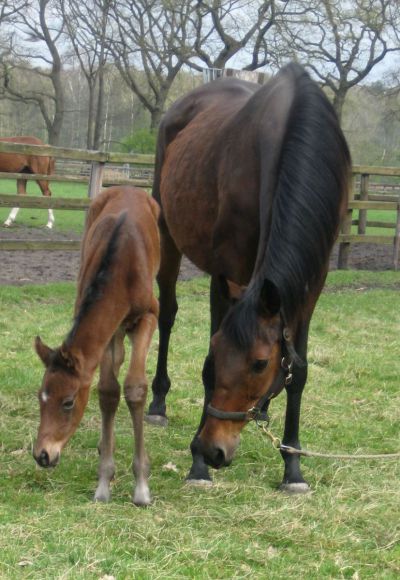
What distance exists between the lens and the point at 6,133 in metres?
41.9

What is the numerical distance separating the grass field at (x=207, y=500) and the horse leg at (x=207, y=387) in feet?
0.25

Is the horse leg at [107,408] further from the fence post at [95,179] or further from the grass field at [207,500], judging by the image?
the fence post at [95,179]

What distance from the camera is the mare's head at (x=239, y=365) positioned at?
10.6 feet

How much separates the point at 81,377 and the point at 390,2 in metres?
28.1

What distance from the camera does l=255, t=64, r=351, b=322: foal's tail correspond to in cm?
340

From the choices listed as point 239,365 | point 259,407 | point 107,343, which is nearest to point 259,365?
point 239,365

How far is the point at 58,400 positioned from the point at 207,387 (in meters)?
0.66

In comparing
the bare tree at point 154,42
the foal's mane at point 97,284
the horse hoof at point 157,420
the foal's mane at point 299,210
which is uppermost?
the bare tree at point 154,42

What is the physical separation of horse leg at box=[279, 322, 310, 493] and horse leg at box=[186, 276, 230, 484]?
15.9 inches

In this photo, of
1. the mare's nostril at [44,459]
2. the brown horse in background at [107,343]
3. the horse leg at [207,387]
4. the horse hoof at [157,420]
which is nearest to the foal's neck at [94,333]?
the brown horse in background at [107,343]

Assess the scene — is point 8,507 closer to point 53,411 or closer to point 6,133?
point 53,411

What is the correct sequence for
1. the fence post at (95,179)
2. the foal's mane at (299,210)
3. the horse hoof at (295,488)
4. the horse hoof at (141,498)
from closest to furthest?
the foal's mane at (299,210)
the horse hoof at (141,498)
the horse hoof at (295,488)
the fence post at (95,179)

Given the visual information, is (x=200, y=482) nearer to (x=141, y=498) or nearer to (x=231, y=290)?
(x=141, y=498)

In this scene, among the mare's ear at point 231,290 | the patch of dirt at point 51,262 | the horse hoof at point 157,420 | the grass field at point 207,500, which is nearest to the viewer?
the grass field at point 207,500
